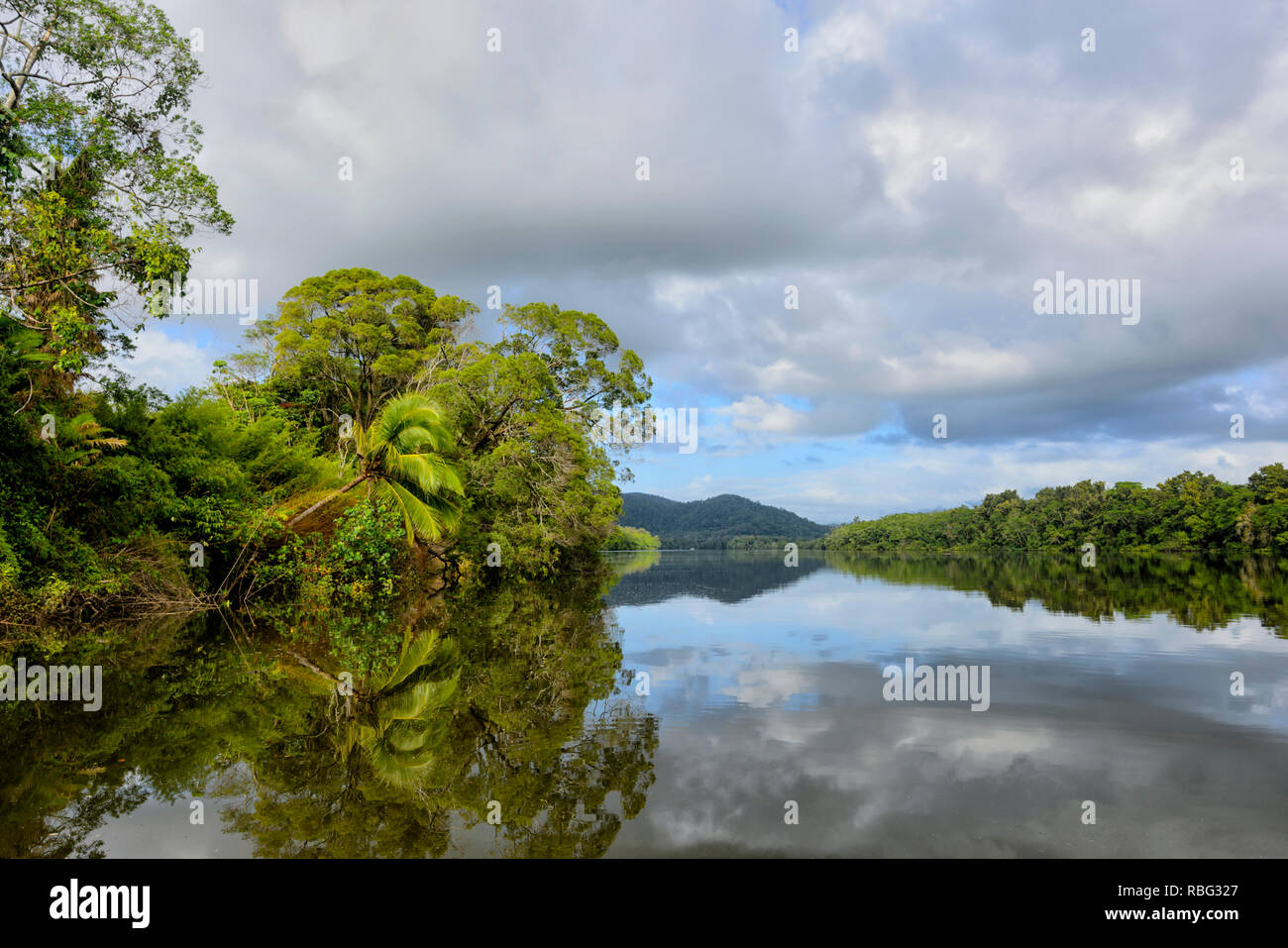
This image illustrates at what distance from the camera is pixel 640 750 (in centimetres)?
590

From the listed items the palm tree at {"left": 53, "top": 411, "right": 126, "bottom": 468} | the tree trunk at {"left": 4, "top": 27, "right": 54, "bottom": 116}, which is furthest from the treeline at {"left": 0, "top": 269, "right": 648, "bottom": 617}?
the tree trunk at {"left": 4, "top": 27, "right": 54, "bottom": 116}

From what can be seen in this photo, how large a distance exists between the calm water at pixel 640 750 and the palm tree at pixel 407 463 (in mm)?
3961

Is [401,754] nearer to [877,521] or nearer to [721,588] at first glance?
[721,588]

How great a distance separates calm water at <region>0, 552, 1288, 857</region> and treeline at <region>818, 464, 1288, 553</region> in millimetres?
66212

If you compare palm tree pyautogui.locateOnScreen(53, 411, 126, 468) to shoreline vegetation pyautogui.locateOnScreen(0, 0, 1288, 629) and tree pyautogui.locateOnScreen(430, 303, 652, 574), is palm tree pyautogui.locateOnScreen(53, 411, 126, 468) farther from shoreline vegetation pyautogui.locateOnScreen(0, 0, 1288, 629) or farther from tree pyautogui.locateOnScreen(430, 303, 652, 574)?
tree pyautogui.locateOnScreen(430, 303, 652, 574)

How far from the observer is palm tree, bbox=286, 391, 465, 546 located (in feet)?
51.6

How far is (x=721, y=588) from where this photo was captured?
29.0 metres

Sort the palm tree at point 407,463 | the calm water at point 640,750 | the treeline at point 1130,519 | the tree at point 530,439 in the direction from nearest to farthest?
1. the calm water at point 640,750
2. the palm tree at point 407,463
3. the tree at point 530,439
4. the treeline at point 1130,519

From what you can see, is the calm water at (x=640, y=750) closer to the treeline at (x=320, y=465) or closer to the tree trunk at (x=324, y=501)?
the treeline at (x=320, y=465)

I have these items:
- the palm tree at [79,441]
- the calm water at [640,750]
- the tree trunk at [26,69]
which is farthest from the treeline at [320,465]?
the tree trunk at [26,69]

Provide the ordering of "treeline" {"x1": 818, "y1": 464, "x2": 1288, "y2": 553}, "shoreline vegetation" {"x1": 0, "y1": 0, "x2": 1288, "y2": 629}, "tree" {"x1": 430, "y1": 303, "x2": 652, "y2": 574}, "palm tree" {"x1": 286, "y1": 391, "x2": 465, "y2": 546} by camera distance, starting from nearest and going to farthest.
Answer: "shoreline vegetation" {"x1": 0, "y1": 0, "x2": 1288, "y2": 629} → "palm tree" {"x1": 286, "y1": 391, "x2": 465, "y2": 546} → "tree" {"x1": 430, "y1": 303, "x2": 652, "y2": 574} → "treeline" {"x1": 818, "y1": 464, "x2": 1288, "y2": 553}

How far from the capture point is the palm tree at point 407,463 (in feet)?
51.6

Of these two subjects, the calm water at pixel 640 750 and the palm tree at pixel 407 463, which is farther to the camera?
the palm tree at pixel 407 463
